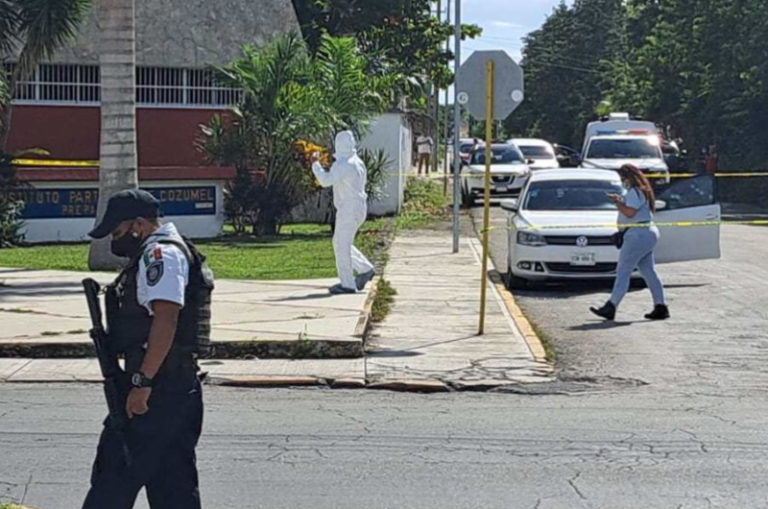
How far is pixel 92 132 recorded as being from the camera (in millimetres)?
26922

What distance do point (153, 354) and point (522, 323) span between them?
853 centimetres

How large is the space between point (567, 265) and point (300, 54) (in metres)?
10.3

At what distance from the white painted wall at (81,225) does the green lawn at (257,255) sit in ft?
1.50

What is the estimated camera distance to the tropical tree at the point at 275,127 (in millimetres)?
23406

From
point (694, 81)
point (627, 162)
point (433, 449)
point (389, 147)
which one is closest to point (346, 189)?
point (433, 449)

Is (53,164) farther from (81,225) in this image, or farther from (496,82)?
(496,82)

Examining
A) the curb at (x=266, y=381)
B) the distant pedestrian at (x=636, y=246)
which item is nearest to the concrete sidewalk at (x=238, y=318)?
the curb at (x=266, y=381)

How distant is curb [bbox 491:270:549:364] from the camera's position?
11.7 meters

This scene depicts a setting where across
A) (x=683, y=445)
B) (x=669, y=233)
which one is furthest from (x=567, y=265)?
(x=683, y=445)

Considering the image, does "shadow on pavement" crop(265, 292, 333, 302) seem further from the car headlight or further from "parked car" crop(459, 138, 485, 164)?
"parked car" crop(459, 138, 485, 164)

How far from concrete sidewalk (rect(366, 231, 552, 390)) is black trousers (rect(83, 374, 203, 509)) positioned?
4830 millimetres

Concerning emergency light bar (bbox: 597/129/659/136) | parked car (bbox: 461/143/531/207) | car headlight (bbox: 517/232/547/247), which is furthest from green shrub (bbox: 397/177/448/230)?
car headlight (bbox: 517/232/547/247)

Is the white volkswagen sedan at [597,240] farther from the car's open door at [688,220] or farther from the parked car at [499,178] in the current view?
the parked car at [499,178]

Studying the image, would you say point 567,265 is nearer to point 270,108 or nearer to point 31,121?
point 270,108
